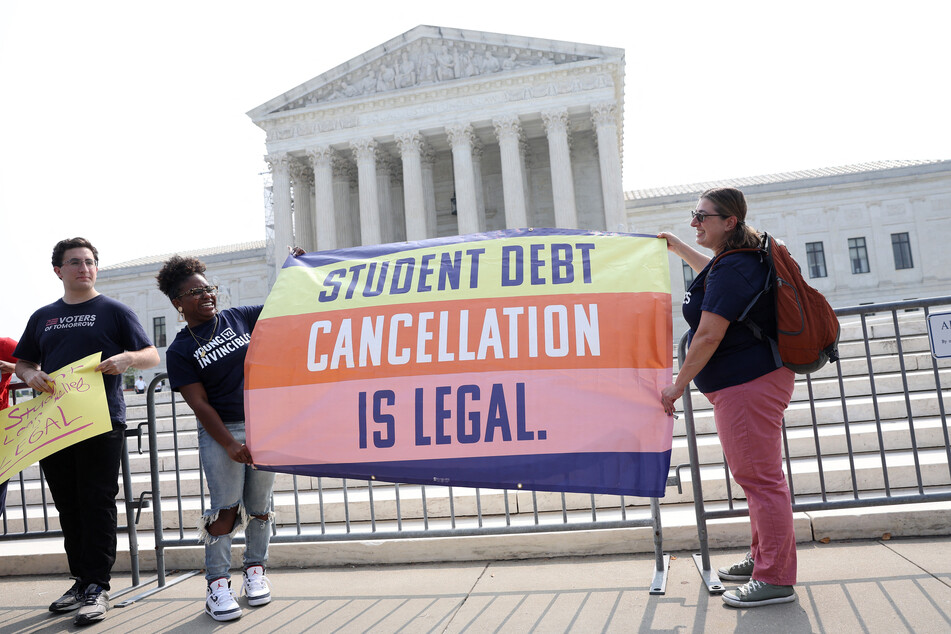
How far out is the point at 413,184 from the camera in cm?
3541

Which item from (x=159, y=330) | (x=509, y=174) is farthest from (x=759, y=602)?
(x=159, y=330)

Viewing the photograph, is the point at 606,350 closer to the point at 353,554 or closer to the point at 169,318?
the point at 353,554

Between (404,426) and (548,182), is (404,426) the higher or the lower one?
the lower one

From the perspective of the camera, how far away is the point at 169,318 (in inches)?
2003

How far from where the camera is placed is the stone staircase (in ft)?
14.3

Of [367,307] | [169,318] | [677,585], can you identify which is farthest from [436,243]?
[169,318]

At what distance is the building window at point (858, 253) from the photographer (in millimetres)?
38875

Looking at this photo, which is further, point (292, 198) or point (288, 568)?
point (292, 198)

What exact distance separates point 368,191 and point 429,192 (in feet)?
11.9

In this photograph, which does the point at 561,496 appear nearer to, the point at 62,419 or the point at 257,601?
the point at 257,601

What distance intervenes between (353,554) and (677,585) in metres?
2.26

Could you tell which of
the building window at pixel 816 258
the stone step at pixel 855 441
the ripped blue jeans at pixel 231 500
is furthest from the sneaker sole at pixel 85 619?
the building window at pixel 816 258

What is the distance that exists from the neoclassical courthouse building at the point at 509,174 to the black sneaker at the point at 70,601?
30.6 metres

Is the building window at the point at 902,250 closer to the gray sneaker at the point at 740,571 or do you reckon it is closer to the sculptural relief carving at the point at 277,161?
the sculptural relief carving at the point at 277,161
